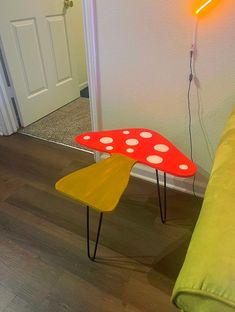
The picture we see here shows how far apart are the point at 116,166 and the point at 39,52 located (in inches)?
62.9

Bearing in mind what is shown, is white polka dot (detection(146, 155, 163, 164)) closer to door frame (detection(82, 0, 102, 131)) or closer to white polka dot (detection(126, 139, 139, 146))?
white polka dot (detection(126, 139, 139, 146))

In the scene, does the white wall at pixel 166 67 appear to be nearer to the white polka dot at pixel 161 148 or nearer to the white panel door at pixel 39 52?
the white polka dot at pixel 161 148

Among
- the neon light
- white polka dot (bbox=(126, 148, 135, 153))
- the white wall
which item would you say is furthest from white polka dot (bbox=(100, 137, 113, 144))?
the neon light

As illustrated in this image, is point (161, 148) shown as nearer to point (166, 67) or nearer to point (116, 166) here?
point (116, 166)

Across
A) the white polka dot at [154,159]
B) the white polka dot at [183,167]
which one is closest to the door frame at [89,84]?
the white polka dot at [154,159]

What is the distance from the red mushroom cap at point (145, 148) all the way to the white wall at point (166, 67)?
240 mm

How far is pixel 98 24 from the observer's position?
4.35 ft

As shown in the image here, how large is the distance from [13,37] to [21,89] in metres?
0.40

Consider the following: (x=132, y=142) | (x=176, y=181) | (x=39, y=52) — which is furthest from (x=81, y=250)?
(x=39, y=52)

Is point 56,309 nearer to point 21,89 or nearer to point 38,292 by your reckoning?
point 38,292

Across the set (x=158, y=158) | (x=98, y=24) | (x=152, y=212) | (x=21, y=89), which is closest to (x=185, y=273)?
(x=158, y=158)

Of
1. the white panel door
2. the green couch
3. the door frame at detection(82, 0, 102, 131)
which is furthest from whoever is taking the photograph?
the white panel door

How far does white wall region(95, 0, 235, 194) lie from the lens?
114 centimetres

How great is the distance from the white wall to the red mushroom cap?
0.24 meters
